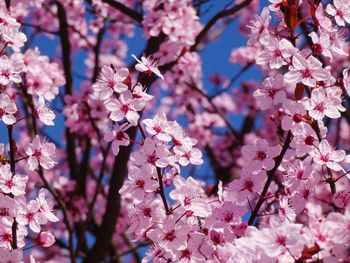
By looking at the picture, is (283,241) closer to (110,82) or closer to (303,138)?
(303,138)

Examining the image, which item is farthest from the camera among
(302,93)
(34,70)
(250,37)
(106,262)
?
(106,262)

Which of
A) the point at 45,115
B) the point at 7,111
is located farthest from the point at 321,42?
the point at 7,111

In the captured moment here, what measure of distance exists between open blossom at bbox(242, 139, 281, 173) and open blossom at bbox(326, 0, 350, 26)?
821 millimetres

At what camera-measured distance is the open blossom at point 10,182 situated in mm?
3191

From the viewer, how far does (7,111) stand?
334 centimetres

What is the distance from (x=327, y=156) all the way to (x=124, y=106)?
1.15 m

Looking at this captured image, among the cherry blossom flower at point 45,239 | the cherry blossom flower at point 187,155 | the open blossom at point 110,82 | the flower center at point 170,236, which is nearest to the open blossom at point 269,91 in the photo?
the cherry blossom flower at point 187,155

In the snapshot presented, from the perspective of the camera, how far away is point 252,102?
916 cm

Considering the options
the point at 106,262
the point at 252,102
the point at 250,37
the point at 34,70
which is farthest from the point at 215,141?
the point at 250,37

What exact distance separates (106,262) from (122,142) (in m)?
3.42

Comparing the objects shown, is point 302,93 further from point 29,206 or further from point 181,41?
point 181,41

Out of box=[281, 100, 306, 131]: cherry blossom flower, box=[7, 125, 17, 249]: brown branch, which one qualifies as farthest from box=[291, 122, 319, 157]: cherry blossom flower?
box=[7, 125, 17, 249]: brown branch

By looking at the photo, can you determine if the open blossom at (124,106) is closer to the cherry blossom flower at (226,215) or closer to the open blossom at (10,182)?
the open blossom at (10,182)

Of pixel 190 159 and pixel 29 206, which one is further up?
pixel 190 159
